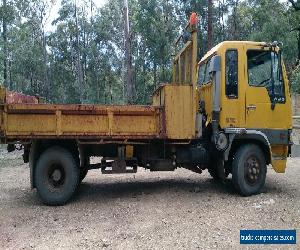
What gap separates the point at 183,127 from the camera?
7.52 metres

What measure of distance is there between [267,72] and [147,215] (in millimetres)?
3684

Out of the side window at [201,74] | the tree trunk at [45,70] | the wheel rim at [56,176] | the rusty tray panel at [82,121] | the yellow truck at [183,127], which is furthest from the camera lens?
the tree trunk at [45,70]

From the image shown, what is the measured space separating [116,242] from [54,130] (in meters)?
2.59

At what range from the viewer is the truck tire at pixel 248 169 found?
7734mm

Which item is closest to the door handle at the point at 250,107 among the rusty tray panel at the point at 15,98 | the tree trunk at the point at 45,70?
the rusty tray panel at the point at 15,98

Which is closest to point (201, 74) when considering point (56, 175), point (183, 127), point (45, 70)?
point (183, 127)

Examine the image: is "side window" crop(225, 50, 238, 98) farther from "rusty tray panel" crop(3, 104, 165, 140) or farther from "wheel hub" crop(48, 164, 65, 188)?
"wheel hub" crop(48, 164, 65, 188)

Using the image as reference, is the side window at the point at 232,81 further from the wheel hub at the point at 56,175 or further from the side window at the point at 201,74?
the wheel hub at the point at 56,175

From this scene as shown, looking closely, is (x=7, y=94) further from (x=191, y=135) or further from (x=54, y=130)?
(x=191, y=135)

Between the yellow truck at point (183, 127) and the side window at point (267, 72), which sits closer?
the yellow truck at point (183, 127)

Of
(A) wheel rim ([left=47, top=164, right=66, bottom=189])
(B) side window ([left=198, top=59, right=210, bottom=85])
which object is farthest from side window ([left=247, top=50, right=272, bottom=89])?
(A) wheel rim ([left=47, top=164, right=66, bottom=189])

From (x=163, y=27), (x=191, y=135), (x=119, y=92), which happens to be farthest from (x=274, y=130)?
(x=119, y=92)

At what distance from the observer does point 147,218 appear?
21.2 feet

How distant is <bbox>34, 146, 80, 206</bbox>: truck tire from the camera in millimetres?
7281
